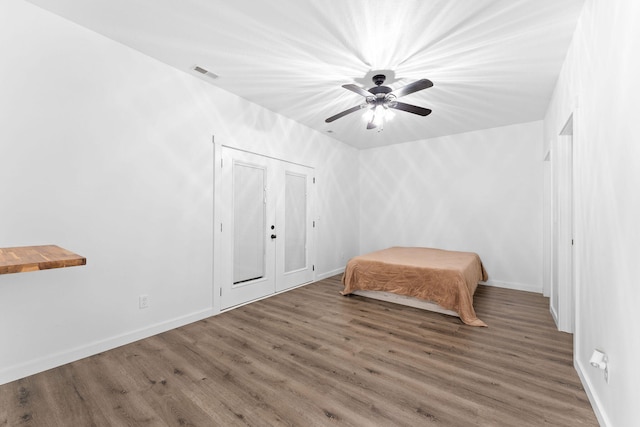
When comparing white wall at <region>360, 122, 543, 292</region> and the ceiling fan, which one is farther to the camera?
white wall at <region>360, 122, 543, 292</region>

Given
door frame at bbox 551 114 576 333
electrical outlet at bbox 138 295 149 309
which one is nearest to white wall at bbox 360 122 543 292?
door frame at bbox 551 114 576 333

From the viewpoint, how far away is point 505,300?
3.89 meters

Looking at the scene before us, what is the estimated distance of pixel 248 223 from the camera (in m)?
3.82

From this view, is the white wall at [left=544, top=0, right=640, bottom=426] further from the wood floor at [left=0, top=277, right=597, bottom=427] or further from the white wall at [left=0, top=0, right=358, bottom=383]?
the white wall at [left=0, top=0, right=358, bottom=383]

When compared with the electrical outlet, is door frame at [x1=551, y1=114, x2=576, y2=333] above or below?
above

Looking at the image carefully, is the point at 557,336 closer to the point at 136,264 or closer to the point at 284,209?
the point at 284,209

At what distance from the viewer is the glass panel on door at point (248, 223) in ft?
12.0

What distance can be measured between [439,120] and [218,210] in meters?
3.60

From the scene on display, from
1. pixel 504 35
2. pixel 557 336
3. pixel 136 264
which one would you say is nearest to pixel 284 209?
pixel 136 264

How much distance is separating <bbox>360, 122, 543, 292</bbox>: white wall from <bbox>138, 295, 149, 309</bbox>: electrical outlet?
439 cm

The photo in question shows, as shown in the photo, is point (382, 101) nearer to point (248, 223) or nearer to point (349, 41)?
point (349, 41)

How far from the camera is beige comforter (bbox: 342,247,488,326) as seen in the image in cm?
317

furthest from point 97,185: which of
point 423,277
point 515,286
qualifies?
point 515,286

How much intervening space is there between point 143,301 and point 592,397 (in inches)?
141
